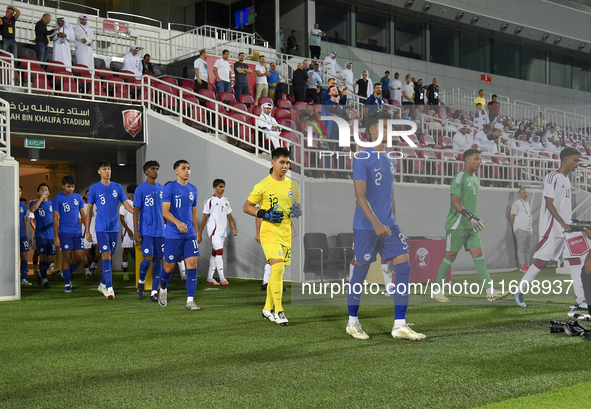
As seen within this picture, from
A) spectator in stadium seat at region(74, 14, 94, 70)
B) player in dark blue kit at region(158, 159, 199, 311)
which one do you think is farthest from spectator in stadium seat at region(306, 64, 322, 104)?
player in dark blue kit at region(158, 159, 199, 311)

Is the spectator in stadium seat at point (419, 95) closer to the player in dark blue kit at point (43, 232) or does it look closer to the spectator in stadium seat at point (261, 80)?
the spectator in stadium seat at point (261, 80)

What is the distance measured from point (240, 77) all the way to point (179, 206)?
10.4 metres

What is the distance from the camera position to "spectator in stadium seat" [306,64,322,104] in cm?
1866

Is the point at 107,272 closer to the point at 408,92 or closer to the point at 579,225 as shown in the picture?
the point at 579,225

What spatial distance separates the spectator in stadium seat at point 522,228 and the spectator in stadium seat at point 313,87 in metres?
10.9

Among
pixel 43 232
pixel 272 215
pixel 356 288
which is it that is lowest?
pixel 356 288

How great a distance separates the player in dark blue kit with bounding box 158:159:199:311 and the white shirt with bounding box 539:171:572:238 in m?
4.27

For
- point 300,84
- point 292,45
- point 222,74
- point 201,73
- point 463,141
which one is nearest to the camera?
point 463,141

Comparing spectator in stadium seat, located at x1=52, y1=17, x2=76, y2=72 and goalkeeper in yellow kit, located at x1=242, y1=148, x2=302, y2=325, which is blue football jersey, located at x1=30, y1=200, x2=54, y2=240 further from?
goalkeeper in yellow kit, located at x1=242, y1=148, x2=302, y2=325

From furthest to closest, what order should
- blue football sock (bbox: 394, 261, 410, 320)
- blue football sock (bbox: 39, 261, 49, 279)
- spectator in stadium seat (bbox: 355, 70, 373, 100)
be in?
spectator in stadium seat (bbox: 355, 70, 373, 100), blue football sock (bbox: 39, 261, 49, 279), blue football sock (bbox: 394, 261, 410, 320)

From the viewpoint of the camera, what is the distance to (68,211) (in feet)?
37.4

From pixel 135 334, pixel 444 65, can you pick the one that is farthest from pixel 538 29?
pixel 135 334

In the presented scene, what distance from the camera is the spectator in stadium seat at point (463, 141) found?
321 inches

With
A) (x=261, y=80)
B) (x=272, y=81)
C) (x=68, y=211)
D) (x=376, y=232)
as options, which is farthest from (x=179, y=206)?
(x=272, y=81)
